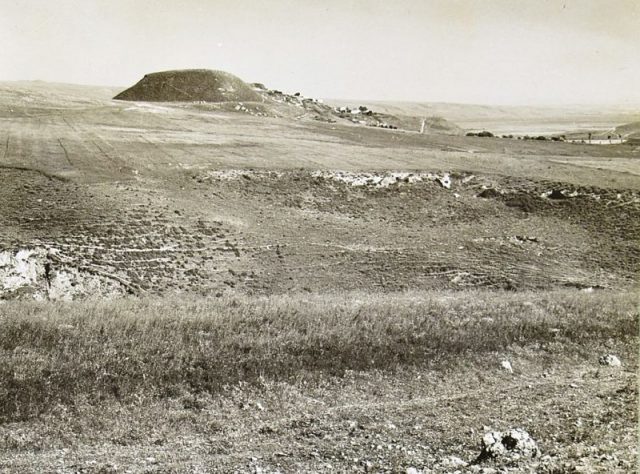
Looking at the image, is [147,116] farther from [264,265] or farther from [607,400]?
[607,400]

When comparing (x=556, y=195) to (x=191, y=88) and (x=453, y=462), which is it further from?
(x=191, y=88)

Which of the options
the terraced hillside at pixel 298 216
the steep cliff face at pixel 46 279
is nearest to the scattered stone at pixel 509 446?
the terraced hillside at pixel 298 216

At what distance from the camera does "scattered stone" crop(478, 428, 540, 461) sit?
7652 mm

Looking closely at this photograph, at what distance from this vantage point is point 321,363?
11383mm

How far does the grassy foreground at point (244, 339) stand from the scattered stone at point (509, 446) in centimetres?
362

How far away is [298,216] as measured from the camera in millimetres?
27453

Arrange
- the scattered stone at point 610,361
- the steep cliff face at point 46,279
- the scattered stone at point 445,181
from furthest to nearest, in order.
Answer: the scattered stone at point 445,181 < the steep cliff face at point 46,279 < the scattered stone at point 610,361

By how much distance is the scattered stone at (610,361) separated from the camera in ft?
38.7

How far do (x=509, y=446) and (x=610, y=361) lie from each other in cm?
536

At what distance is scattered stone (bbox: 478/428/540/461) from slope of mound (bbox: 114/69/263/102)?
73269 mm

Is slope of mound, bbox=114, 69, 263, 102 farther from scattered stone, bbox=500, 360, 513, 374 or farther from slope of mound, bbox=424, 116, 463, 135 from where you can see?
scattered stone, bbox=500, 360, 513, 374

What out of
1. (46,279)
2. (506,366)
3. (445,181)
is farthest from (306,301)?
(445,181)

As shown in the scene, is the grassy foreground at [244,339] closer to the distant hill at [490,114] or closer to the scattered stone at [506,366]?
the scattered stone at [506,366]

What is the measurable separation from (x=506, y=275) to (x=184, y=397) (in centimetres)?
1670
